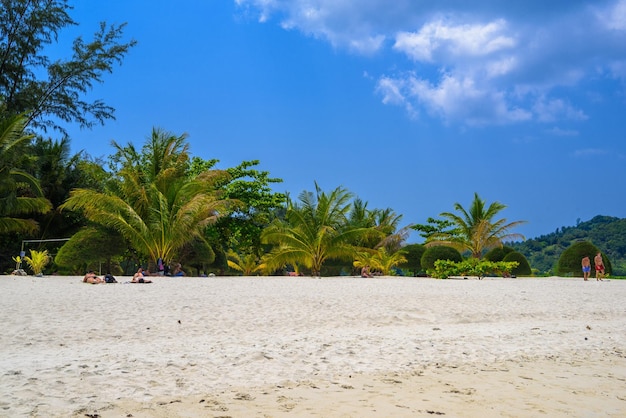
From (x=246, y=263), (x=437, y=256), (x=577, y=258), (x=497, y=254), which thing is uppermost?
(x=497, y=254)

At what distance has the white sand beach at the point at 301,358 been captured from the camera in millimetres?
4410

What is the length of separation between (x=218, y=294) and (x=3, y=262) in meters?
17.6

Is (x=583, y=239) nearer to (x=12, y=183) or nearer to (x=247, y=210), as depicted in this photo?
A: (x=247, y=210)

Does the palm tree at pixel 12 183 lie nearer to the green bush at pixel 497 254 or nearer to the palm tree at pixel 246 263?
the palm tree at pixel 246 263

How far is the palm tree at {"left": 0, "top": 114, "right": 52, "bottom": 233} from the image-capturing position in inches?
774

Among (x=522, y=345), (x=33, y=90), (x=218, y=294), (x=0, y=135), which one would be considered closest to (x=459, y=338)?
(x=522, y=345)

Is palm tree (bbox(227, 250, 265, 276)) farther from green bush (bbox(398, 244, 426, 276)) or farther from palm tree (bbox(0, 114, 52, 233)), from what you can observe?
palm tree (bbox(0, 114, 52, 233))

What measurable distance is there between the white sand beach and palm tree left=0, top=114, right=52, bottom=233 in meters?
10.2

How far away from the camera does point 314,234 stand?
23.9m

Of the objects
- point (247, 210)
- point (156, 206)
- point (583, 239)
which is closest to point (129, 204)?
point (156, 206)

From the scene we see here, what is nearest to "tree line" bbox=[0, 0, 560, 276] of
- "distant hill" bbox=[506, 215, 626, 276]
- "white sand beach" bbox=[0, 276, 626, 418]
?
"white sand beach" bbox=[0, 276, 626, 418]

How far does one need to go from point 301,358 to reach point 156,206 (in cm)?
1663

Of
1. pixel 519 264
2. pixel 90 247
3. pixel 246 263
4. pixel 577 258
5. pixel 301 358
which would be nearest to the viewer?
pixel 301 358

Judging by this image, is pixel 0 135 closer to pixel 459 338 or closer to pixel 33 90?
pixel 33 90
